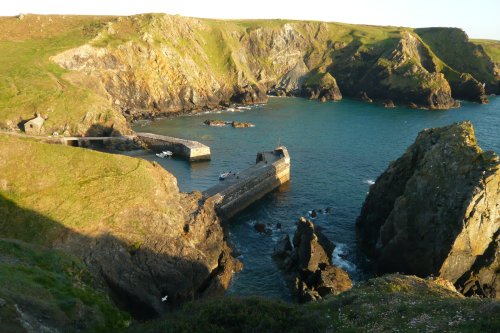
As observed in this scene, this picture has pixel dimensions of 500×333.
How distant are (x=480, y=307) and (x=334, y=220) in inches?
1709

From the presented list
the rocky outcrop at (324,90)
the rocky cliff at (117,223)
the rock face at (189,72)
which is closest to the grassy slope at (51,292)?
the rocky cliff at (117,223)

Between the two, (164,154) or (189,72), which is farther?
(189,72)

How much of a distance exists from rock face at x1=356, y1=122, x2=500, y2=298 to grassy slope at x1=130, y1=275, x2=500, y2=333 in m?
21.0

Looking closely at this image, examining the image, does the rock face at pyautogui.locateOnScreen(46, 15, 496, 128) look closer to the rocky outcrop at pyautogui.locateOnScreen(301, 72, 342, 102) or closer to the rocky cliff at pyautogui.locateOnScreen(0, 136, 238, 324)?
the rocky outcrop at pyautogui.locateOnScreen(301, 72, 342, 102)

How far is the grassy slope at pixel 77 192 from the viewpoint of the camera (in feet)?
139

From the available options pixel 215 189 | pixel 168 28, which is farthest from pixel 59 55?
pixel 215 189

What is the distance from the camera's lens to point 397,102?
17912cm

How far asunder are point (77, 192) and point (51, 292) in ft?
60.6

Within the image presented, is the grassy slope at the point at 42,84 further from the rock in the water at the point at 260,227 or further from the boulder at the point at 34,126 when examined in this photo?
the rock in the water at the point at 260,227

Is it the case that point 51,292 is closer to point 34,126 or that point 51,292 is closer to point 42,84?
point 34,126

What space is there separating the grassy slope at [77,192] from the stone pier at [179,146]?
40.8 meters

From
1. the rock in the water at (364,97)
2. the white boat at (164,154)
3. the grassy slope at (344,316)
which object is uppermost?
the rock in the water at (364,97)

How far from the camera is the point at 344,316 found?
25531 mm

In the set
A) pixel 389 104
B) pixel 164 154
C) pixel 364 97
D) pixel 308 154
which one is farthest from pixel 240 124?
pixel 364 97
